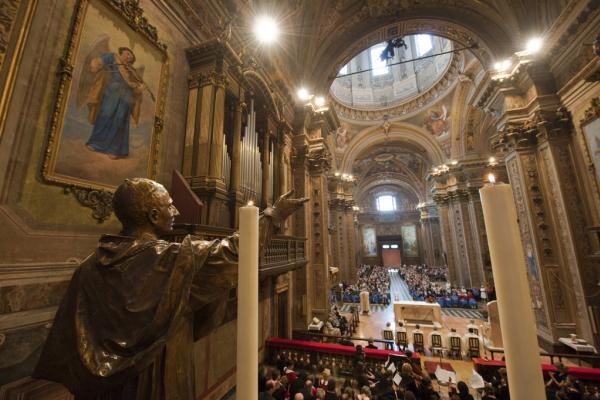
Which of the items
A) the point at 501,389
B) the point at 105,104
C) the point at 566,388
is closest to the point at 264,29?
the point at 105,104

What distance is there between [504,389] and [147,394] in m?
4.62

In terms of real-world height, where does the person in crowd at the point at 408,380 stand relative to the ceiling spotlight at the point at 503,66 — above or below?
below

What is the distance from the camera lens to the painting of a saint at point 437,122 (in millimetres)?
15922

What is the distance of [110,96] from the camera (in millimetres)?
2871

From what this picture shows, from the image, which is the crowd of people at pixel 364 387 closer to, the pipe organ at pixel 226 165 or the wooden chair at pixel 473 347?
the pipe organ at pixel 226 165

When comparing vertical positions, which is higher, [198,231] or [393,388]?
[198,231]

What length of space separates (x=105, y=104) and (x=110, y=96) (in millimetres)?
134

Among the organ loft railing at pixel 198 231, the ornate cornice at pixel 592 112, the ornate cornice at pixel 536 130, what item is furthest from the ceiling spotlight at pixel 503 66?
the organ loft railing at pixel 198 231

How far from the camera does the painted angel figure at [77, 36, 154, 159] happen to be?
2678 millimetres

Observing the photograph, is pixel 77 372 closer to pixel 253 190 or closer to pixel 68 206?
pixel 68 206

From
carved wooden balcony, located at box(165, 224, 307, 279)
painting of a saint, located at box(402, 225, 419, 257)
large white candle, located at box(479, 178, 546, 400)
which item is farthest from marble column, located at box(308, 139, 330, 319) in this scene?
painting of a saint, located at box(402, 225, 419, 257)

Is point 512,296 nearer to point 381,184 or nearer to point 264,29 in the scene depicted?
point 264,29

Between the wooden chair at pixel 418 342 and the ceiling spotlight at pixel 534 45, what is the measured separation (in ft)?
27.6

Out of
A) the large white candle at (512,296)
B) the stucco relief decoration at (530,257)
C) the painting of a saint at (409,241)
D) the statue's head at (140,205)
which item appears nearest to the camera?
the large white candle at (512,296)
